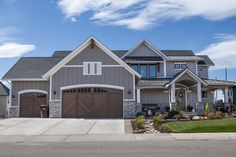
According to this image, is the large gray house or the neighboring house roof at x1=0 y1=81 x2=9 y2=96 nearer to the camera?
the large gray house

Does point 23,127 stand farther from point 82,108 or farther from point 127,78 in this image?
point 127,78

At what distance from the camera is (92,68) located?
1211 inches

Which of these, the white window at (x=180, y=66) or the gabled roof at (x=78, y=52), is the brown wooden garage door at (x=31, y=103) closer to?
the gabled roof at (x=78, y=52)

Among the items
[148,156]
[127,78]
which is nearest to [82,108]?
[127,78]

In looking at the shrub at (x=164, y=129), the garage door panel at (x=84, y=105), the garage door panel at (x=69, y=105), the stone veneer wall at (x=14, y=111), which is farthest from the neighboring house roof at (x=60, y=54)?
the shrub at (x=164, y=129)

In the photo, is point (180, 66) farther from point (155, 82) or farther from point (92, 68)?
point (92, 68)

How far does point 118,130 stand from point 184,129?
3886mm

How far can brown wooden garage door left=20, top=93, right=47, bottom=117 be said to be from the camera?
32.5 metres

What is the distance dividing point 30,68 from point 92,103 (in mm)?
8938

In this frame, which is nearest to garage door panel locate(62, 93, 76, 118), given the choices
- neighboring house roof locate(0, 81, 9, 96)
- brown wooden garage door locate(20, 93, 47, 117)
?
brown wooden garage door locate(20, 93, 47, 117)

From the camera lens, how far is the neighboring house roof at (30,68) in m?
33.1

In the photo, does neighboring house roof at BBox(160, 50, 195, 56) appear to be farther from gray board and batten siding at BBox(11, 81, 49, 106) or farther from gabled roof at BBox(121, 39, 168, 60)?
gray board and batten siding at BBox(11, 81, 49, 106)

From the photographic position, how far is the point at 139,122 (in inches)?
812

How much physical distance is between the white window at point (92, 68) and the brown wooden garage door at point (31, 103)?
16.8ft
